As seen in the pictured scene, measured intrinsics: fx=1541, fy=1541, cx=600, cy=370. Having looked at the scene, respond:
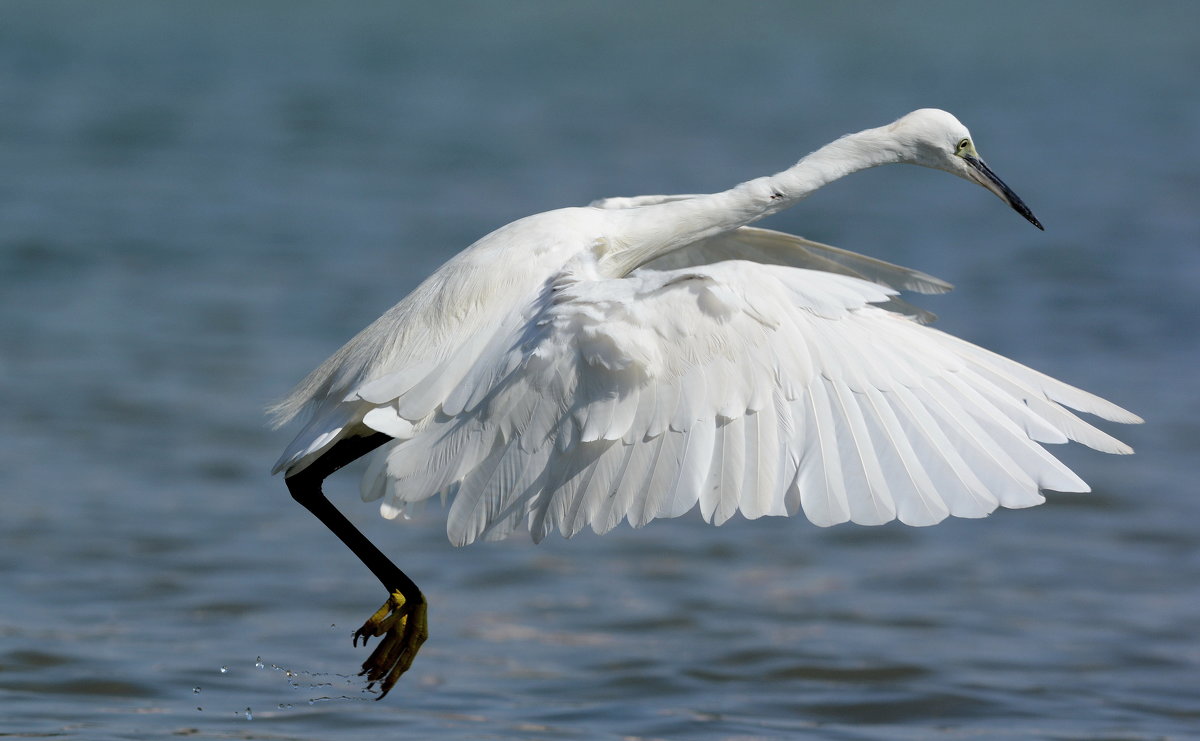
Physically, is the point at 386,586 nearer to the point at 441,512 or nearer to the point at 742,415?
the point at 742,415

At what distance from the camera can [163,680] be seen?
6.78m

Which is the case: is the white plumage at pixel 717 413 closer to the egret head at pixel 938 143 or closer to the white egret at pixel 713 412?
the white egret at pixel 713 412

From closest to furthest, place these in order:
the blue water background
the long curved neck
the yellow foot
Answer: the yellow foot → the long curved neck → the blue water background

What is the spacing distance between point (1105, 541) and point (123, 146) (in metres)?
15.6

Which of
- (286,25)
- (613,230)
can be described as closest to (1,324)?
(613,230)

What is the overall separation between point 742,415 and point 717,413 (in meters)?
0.08

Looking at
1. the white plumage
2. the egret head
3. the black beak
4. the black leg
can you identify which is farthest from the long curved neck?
the black leg

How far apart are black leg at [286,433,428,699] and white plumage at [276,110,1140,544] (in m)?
0.57

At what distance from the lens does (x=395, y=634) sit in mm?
5973

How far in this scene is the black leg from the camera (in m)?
5.95

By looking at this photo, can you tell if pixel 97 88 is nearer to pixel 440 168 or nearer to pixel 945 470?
pixel 440 168

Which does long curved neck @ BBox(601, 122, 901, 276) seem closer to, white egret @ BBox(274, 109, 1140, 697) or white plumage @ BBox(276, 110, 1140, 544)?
white egret @ BBox(274, 109, 1140, 697)

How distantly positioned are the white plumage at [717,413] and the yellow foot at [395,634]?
59cm

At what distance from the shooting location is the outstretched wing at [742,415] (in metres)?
4.65
